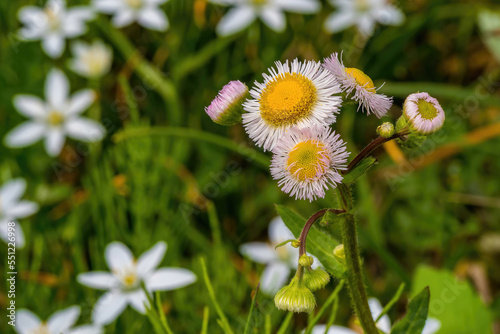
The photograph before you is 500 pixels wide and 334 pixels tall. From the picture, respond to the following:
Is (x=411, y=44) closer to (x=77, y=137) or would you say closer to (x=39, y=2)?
(x=77, y=137)

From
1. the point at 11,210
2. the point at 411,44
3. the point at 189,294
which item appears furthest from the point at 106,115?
the point at 411,44

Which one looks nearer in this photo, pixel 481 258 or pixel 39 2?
pixel 481 258

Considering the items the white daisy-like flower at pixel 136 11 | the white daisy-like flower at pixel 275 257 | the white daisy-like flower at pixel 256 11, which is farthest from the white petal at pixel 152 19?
the white daisy-like flower at pixel 275 257

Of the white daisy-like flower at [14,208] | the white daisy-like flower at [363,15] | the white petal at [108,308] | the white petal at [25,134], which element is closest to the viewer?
the white petal at [108,308]

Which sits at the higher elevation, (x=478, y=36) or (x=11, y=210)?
(x=478, y=36)

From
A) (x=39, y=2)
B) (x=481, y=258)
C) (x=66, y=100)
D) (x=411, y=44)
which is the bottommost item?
(x=481, y=258)

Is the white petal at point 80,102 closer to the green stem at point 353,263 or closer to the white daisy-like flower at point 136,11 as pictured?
the white daisy-like flower at point 136,11

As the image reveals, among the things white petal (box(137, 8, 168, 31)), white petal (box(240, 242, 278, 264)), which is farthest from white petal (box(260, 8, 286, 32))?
white petal (box(240, 242, 278, 264))
